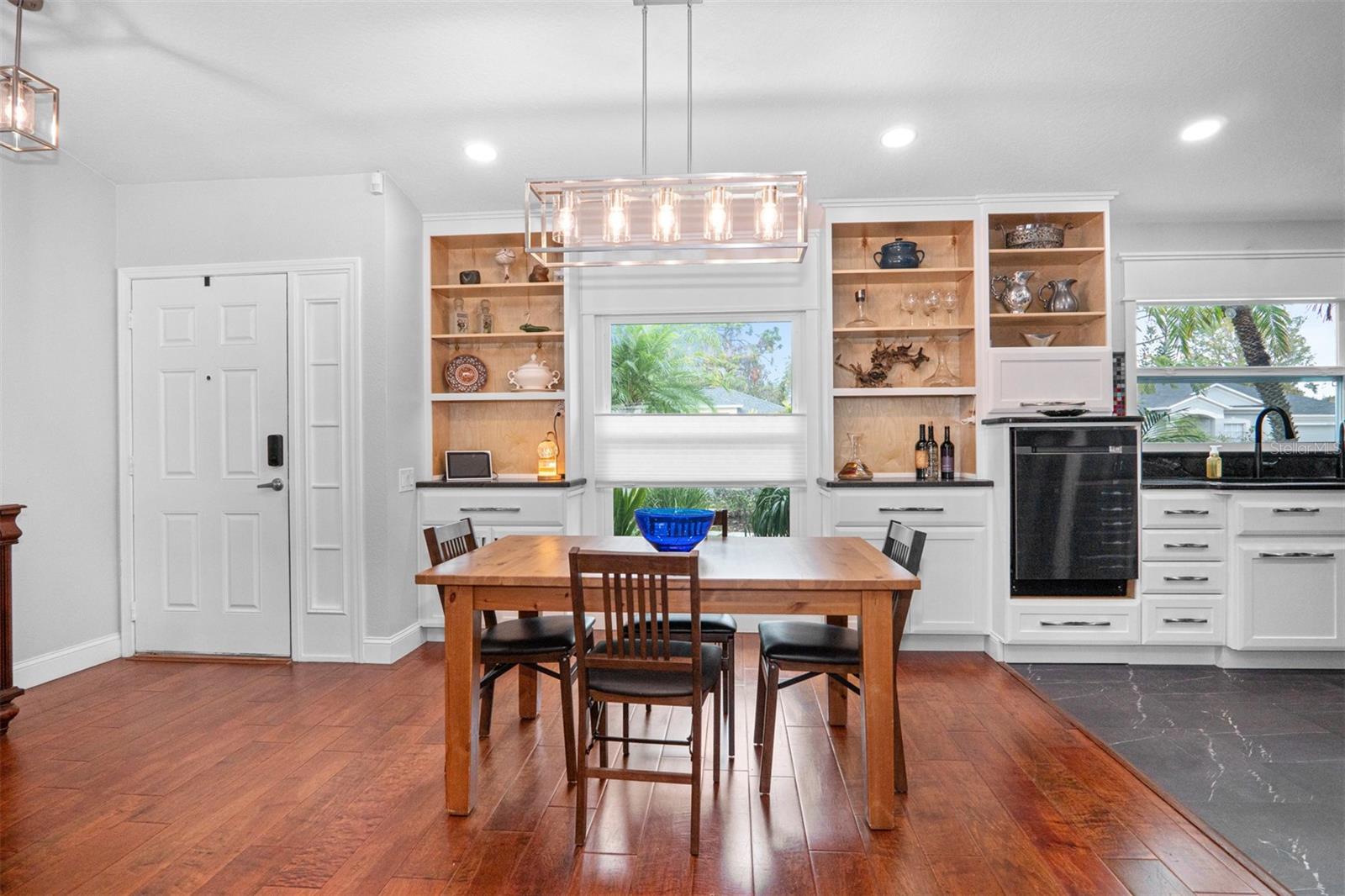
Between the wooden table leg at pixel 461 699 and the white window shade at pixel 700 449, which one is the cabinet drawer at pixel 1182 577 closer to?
the white window shade at pixel 700 449

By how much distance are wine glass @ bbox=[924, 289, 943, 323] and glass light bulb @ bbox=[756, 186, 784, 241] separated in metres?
2.29

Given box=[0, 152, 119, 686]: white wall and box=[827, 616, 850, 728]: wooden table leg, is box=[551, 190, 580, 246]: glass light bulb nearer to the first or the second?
box=[827, 616, 850, 728]: wooden table leg

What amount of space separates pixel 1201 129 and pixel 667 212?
2.67 m

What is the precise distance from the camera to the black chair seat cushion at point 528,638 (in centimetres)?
270

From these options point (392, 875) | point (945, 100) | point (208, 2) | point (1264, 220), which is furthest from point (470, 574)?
point (1264, 220)

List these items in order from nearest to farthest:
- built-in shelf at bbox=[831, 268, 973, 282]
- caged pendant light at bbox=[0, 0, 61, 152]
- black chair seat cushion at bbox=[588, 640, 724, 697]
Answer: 1. black chair seat cushion at bbox=[588, 640, 724, 697]
2. caged pendant light at bbox=[0, 0, 61, 152]
3. built-in shelf at bbox=[831, 268, 973, 282]

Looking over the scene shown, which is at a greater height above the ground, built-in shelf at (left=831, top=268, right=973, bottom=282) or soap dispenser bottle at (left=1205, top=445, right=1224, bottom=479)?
built-in shelf at (left=831, top=268, right=973, bottom=282)

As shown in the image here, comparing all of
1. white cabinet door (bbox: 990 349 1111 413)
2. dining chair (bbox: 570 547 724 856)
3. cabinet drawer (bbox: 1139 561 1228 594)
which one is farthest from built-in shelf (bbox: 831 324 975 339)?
dining chair (bbox: 570 547 724 856)

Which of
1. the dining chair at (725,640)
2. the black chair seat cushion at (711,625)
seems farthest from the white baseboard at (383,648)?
the black chair seat cushion at (711,625)

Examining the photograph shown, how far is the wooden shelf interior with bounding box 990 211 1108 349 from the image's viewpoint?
437cm

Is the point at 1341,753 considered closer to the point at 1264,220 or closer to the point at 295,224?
the point at 1264,220

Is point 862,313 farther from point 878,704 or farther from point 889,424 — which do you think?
point 878,704

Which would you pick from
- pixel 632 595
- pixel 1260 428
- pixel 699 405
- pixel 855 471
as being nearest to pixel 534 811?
pixel 632 595

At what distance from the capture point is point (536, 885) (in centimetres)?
199
